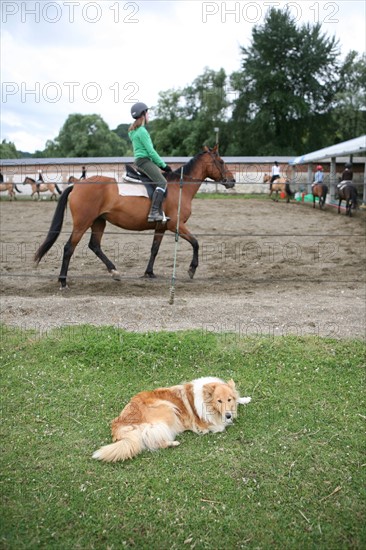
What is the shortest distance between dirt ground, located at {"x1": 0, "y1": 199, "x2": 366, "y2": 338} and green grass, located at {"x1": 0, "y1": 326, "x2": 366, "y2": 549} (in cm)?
60

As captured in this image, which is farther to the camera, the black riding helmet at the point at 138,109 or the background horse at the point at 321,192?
the background horse at the point at 321,192

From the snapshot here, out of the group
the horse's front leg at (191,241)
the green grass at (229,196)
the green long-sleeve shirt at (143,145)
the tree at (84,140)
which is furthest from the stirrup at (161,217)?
the tree at (84,140)

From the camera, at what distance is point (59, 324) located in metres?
5.99

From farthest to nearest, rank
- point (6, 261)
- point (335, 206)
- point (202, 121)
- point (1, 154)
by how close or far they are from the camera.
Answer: point (202, 121)
point (1, 154)
point (335, 206)
point (6, 261)

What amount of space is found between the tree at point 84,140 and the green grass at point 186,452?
53.2 m

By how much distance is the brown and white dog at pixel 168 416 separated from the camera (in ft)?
11.4

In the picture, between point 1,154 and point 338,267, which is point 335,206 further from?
point 1,154

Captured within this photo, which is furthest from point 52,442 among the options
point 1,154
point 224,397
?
point 1,154

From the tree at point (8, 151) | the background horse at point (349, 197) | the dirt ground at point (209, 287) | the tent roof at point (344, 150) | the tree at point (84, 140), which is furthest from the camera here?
the tree at point (84, 140)

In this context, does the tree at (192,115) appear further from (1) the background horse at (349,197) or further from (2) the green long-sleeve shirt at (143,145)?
(2) the green long-sleeve shirt at (143,145)

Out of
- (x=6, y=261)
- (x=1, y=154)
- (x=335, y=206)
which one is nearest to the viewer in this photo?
(x=6, y=261)

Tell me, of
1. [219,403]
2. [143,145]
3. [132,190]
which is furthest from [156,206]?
[219,403]

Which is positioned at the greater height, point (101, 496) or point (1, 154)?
point (1, 154)

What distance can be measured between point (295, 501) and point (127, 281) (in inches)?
237
